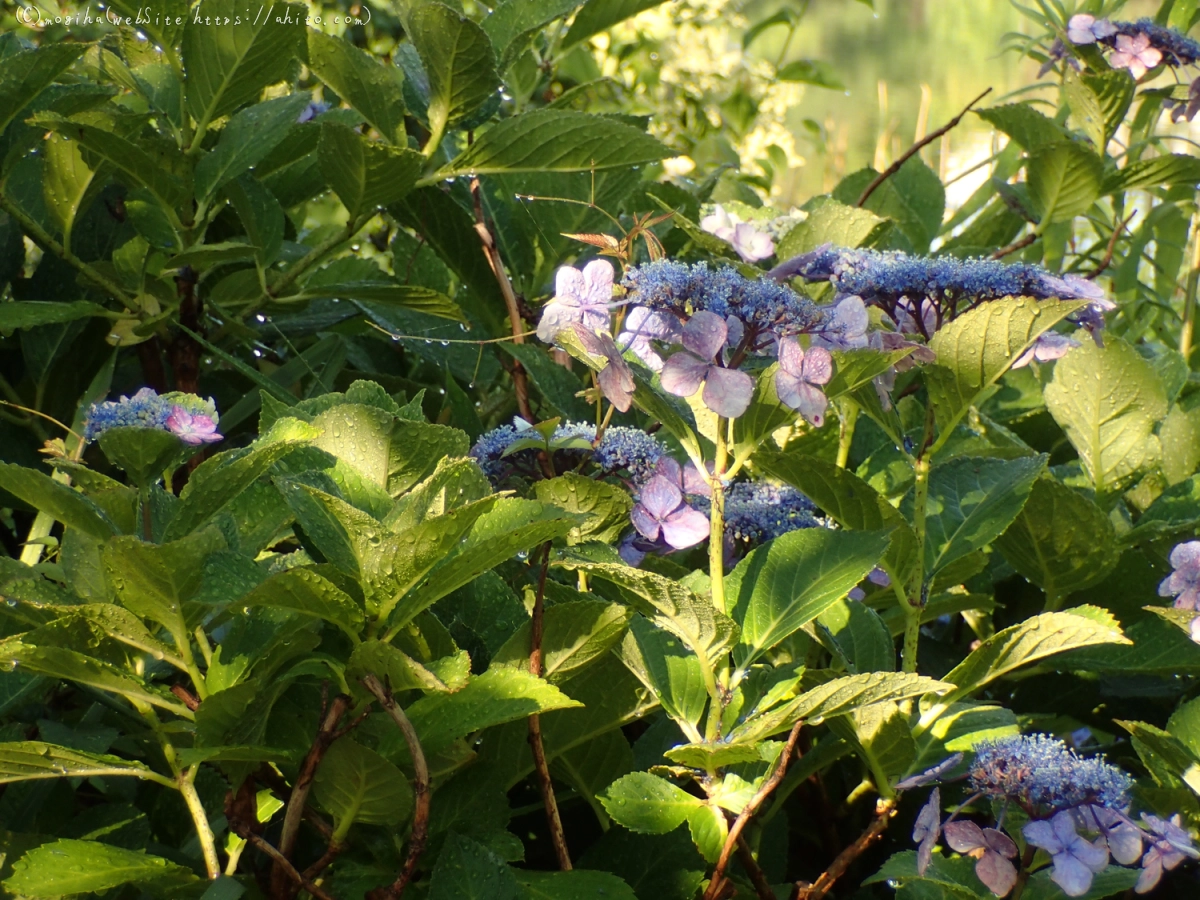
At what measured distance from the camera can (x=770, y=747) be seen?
69cm

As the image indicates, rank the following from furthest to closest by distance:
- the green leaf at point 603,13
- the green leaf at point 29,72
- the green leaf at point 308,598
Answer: the green leaf at point 603,13
the green leaf at point 29,72
the green leaf at point 308,598

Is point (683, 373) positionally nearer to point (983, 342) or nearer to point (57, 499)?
point (983, 342)

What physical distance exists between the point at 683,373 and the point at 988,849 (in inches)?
12.4

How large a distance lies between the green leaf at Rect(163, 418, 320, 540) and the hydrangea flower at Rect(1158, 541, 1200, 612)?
57cm

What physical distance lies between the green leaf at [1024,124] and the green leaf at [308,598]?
3.07 ft

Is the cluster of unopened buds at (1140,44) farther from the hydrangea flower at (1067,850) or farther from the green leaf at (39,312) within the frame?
the green leaf at (39,312)

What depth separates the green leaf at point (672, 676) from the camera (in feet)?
2.15

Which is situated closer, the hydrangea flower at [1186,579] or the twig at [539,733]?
the twig at [539,733]

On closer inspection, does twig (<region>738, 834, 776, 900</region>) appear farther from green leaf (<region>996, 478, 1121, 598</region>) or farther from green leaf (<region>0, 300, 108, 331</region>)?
green leaf (<region>0, 300, 108, 331</region>)

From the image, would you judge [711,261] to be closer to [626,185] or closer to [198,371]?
[626,185]

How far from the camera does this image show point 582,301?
695 mm

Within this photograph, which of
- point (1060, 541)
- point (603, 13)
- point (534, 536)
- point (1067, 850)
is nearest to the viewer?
point (534, 536)

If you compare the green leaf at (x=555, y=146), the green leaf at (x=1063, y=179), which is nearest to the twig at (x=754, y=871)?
the green leaf at (x=555, y=146)

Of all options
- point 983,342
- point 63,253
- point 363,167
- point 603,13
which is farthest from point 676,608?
point 603,13
